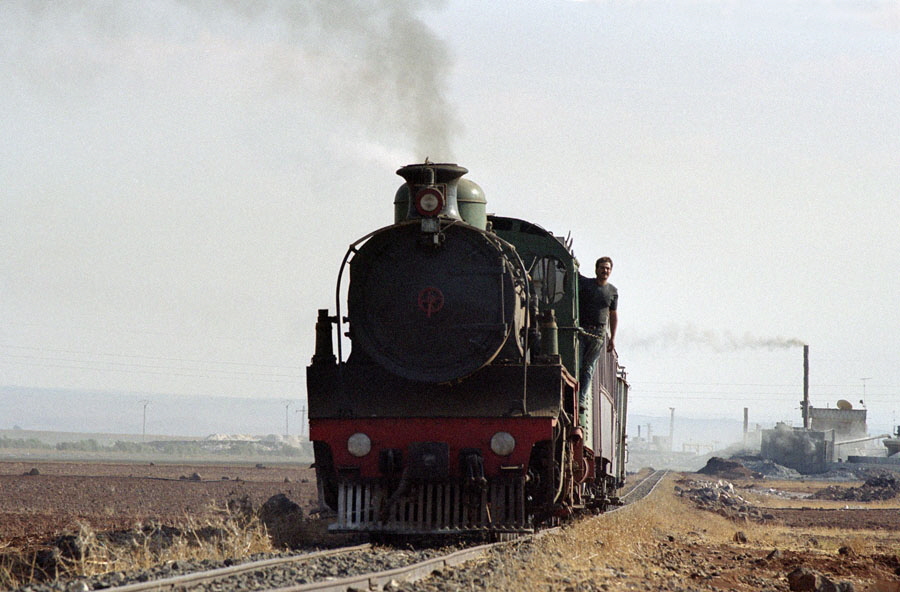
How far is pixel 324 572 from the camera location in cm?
854

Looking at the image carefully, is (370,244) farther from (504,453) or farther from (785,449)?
(785,449)

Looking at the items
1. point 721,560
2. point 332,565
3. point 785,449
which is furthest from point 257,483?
point 785,449

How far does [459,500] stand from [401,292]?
92.3 inches

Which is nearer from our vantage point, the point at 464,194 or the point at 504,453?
the point at 504,453

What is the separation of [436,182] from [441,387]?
229 centimetres

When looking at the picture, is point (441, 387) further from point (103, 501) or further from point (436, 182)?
point (103, 501)

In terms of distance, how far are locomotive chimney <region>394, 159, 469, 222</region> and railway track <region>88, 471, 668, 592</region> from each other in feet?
12.3

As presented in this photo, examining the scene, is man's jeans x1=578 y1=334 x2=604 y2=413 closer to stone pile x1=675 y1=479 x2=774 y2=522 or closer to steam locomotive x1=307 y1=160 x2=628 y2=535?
steam locomotive x1=307 y1=160 x2=628 y2=535

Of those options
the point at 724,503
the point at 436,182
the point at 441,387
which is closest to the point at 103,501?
the point at 441,387

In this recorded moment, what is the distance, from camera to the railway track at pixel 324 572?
753 cm

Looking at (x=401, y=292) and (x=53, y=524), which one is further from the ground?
(x=401, y=292)

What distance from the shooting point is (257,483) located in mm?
37531

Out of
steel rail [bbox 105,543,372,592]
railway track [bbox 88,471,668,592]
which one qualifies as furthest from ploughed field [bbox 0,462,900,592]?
steel rail [bbox 105,543,372,592]

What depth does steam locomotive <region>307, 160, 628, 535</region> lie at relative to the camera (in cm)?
1109
